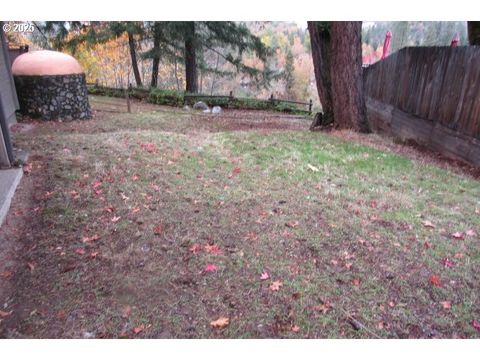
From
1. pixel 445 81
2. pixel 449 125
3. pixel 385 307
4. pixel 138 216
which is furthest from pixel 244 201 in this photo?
pixel 445 81

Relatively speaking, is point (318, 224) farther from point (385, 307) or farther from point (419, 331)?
point (419, 331)

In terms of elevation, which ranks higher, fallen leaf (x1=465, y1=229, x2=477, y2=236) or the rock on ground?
fallen leaf (x1=465, y1=229, x2=477, y2=236)

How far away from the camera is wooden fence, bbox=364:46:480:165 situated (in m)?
6.04

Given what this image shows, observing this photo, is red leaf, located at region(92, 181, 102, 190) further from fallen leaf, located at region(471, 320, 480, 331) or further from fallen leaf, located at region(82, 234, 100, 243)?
fallen leaf, located at region(471, 320, 480, 331)

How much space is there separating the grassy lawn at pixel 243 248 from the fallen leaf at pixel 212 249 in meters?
0.03

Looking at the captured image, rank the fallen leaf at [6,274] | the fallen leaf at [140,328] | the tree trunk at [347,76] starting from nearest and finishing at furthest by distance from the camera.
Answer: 1. the fallen leaf at [140,328]
2. the fallen leaf at [6,274]
3. the tree trunk at [347,76]

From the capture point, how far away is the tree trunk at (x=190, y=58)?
55.5ft

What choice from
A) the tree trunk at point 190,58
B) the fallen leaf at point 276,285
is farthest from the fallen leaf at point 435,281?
the tree trunk at point 190,58

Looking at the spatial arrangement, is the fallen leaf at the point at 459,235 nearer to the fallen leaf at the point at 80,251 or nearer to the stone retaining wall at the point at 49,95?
the fallen leaf at the point at 80,251

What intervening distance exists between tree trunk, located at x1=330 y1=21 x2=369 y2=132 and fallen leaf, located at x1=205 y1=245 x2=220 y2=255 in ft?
20.8

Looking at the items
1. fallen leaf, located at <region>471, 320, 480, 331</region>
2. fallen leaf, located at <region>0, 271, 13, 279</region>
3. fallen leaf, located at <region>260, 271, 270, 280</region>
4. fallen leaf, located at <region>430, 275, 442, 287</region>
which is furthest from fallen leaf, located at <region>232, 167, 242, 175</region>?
fallen leaf, located at <region>471, 320, 480, 331</region>

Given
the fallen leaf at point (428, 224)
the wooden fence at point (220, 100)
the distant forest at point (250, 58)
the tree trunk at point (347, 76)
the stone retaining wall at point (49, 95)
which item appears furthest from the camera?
the distant forest at point (250, 58)

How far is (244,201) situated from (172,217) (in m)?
0.92

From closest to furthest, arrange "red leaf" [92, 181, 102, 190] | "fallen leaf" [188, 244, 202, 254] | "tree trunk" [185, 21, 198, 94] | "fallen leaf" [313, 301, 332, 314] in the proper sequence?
"fallen leaf" [313, 301, 332, 314] → "fallen leaf" [188, 244, 202, 254] → "red leaf" [92, 181, 102, 190] → "tree trunk" [185, 21, 198, 94]
